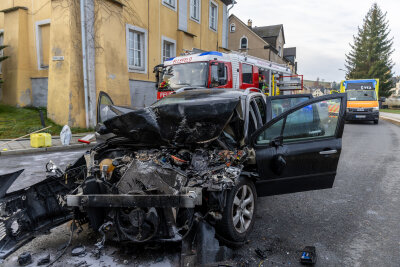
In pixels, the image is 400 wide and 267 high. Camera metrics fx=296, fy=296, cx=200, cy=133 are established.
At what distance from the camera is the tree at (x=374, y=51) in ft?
146

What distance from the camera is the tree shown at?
44.6 m

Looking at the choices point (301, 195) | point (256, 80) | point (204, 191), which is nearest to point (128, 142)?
point (204, 191)

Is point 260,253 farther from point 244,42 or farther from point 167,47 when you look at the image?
point 244,42

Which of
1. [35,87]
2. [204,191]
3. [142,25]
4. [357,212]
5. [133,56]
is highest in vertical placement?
[142,25]

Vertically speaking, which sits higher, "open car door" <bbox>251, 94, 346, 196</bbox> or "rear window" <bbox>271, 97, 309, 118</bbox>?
"rear window" <bbox>271, 97, 309, 118</bbox>

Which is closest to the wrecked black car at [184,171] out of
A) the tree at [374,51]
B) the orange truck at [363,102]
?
the orange truck at [363,102]

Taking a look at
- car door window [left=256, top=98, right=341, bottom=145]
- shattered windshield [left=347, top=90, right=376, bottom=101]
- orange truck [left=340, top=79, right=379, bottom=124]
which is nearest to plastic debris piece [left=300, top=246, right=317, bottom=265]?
car door window [left=256, top=98, right=341, bottom=145]

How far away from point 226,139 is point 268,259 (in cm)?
144

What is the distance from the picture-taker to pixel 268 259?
303cm

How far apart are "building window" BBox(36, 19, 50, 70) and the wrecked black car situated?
1132 centimetres

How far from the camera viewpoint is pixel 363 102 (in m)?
18.5

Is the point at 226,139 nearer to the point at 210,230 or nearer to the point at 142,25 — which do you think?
the point at 210,230

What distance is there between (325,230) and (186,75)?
825cm

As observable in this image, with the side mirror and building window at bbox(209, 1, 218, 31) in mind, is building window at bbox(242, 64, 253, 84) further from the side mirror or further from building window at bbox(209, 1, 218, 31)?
building window at bbox(209, 1, 218, 31)
